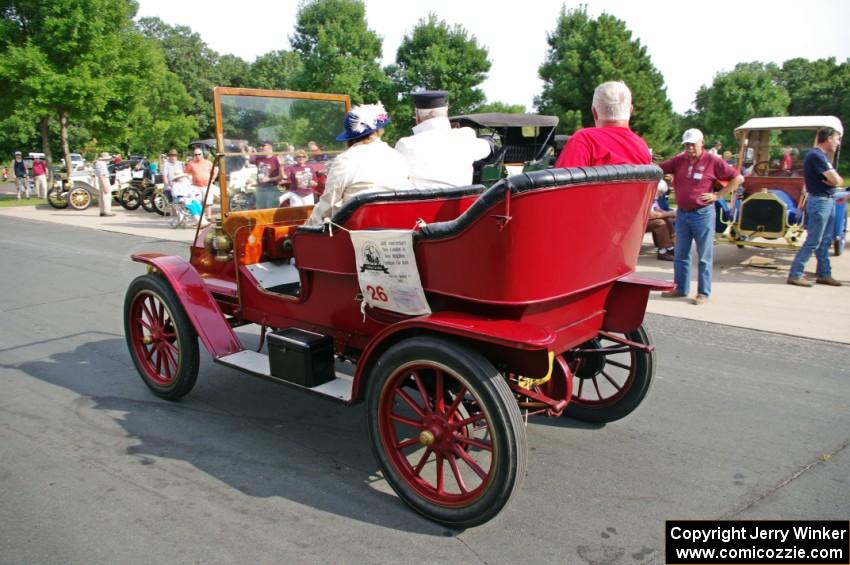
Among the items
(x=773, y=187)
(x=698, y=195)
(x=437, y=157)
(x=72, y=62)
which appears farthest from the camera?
(x=72, y=62)

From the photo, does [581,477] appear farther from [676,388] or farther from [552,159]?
[552,159]

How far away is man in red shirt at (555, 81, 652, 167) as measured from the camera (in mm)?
3092

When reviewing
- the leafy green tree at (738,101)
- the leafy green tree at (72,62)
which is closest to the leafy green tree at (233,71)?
the leafy green tree at (72,62)

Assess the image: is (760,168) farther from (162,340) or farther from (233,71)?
(233,71)

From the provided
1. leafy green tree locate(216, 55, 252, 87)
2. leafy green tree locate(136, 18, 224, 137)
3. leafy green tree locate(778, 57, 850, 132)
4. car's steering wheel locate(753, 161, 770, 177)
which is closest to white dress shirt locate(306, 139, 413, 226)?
car's steering wheel locate(753, 161, 770, 177)

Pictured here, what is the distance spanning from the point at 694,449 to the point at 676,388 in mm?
938

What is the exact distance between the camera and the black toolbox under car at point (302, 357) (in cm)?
324

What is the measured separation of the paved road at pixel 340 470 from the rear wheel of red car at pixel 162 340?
0.52ft

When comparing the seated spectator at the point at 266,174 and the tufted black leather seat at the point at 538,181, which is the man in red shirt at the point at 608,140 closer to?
the tufted black leather seat at the point at 538,181

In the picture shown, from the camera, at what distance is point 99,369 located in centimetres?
484

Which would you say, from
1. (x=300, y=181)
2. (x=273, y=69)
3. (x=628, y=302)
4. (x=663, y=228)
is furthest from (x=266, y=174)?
(x=273, y=69)

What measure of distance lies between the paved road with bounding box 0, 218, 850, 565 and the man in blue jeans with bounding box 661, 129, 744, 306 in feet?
5.55

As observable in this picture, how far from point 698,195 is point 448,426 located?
467 centimetres

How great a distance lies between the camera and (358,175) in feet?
11.0
